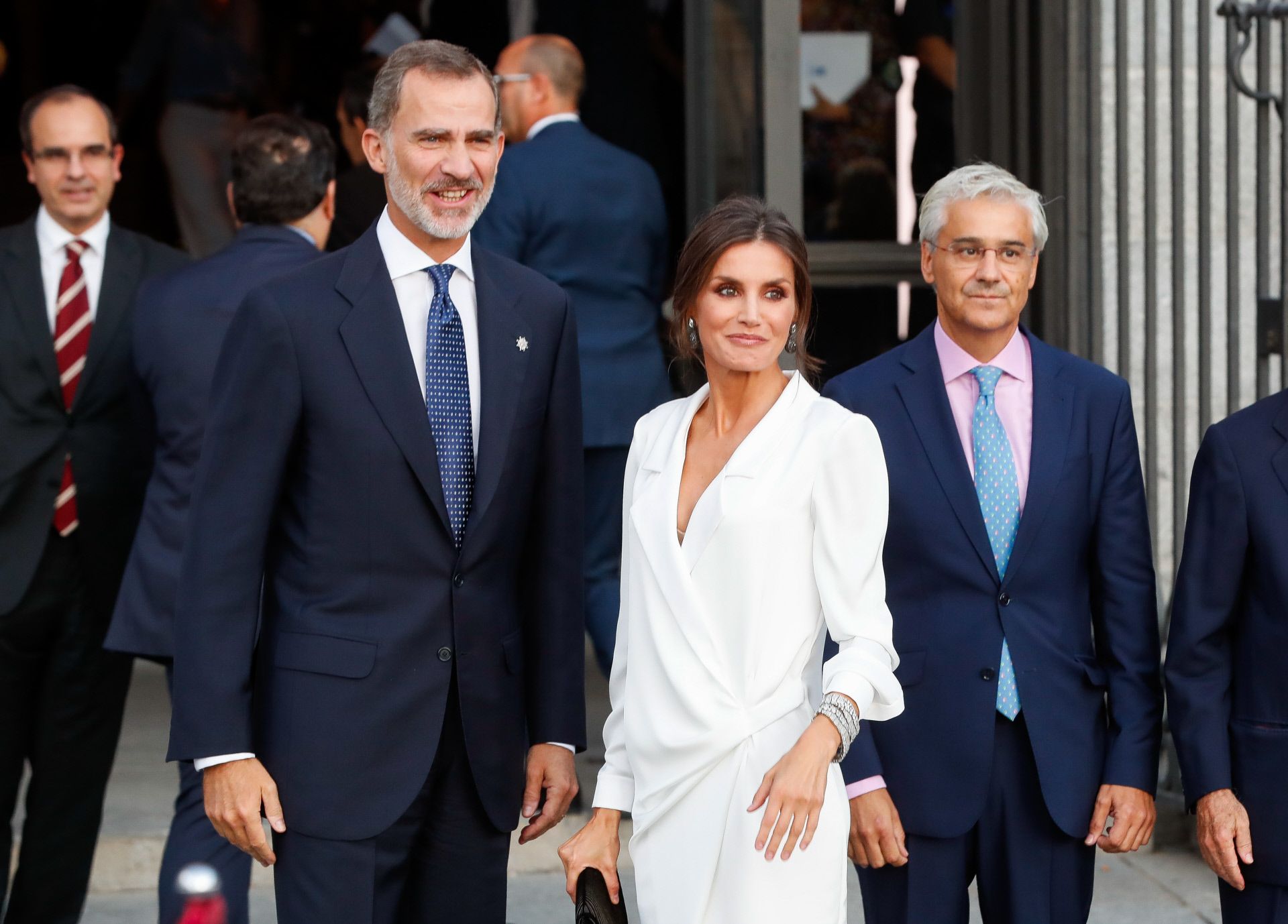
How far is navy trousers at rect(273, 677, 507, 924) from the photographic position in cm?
293

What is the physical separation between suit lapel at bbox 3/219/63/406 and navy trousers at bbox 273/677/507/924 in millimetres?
1735

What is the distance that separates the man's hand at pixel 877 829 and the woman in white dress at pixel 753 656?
0.35m

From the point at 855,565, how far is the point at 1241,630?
0.88m

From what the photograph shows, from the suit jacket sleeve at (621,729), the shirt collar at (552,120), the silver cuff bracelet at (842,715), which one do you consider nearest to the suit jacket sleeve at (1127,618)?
the silver cuff bracelet at (842,715)

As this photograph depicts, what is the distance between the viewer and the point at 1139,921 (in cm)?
467

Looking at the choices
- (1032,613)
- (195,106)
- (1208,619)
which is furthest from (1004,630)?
(195,106)

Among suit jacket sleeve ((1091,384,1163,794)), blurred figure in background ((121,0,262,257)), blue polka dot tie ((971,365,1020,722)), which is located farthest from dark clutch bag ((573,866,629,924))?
blurred figure in background ((121,0,262,257))

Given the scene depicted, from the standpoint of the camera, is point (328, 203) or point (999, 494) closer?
point (999, 494)

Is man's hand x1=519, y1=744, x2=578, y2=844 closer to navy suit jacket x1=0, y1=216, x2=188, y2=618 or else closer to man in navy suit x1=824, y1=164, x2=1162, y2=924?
man in navy suit x1=824, y1=164, x2=1162, y2=924

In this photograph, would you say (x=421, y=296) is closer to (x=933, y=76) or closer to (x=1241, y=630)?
(x=1241, y=630)

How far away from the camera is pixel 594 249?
5344 mm

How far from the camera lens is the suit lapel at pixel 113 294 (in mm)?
4324

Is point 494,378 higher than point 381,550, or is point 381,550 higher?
point 494,378

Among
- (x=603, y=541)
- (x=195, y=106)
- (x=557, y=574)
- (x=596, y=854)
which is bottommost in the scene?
(x=596, y=854)
